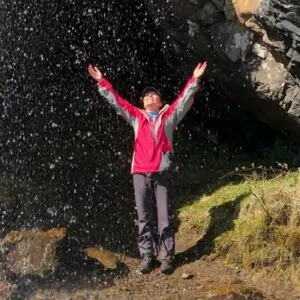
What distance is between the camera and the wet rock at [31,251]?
20.0 feet

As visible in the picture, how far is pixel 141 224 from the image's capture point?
6.12 m

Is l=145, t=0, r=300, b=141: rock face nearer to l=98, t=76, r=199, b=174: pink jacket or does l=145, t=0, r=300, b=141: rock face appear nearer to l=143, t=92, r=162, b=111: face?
l=98, t=76, r=199, b=174: pink jacket

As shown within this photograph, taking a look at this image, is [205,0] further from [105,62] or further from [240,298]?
[240,298]

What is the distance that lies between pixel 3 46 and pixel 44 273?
3840 millimetres

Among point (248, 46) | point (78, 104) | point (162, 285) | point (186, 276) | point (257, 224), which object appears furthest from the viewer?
point (78, 104)

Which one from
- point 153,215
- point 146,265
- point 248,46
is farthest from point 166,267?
point 248,46

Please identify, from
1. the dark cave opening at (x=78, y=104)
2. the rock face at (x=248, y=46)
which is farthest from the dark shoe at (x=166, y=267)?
the rock face at (x=248, y=46)

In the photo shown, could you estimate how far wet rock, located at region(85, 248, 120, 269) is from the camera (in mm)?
6254

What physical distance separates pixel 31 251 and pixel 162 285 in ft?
4.37

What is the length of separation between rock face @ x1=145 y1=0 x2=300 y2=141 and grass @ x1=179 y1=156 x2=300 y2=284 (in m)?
0.83

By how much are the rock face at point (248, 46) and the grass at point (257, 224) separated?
0.83 meters

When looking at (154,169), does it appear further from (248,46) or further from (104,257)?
(248,46)

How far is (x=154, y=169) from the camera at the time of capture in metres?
6.07

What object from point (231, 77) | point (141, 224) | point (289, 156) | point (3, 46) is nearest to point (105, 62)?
point (3, 46)
